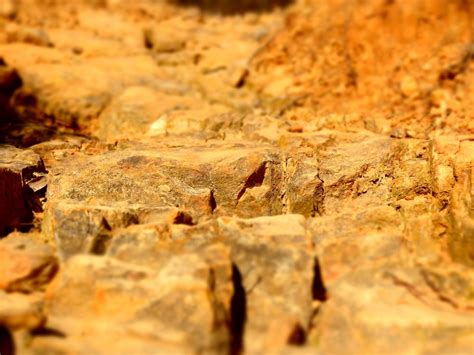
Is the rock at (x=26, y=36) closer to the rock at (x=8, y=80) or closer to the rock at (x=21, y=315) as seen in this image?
the rock at (x=8, y=80)

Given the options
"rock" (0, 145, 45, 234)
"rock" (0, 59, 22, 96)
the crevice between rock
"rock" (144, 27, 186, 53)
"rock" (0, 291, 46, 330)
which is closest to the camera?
"rock" (0, 291, 46, 330)

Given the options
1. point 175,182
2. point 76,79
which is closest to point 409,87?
point 175,182

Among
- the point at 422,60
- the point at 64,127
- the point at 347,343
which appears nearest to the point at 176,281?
the point at 347,343

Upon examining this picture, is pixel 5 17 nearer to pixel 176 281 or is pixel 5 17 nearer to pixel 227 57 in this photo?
pixel 227 57

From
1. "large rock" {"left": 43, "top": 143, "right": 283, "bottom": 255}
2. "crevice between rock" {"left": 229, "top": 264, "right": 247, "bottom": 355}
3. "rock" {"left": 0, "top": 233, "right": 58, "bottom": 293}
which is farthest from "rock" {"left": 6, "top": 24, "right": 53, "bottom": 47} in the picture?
"crevice between rock" {"left": 229, "top": 264, "right": 247, "bottom": 355}

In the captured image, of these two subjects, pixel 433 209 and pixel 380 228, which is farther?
pixel 433 209

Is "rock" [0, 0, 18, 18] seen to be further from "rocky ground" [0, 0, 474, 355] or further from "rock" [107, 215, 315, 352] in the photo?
"rock" [107, 215, 315, 352]

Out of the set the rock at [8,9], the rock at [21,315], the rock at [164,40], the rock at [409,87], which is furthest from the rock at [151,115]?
the rock at [8,9]
